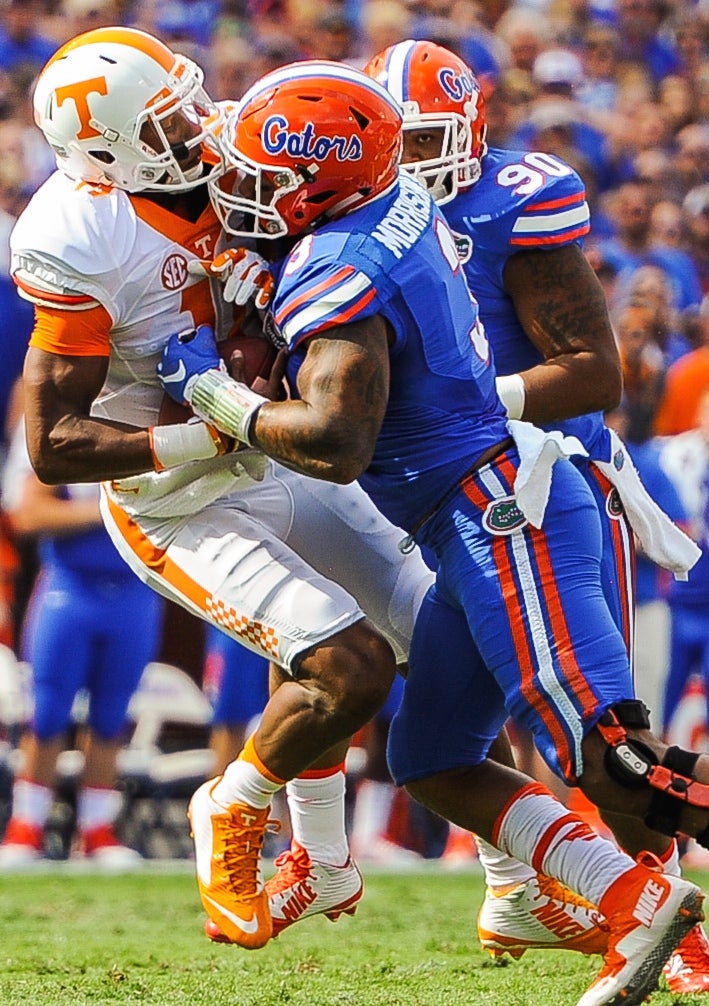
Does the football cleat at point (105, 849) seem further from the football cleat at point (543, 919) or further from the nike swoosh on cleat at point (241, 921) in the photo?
the nike swoosh on cleat at point (241, 921)

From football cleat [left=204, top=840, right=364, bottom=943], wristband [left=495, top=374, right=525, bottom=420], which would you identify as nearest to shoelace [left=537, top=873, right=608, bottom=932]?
football cleat [left=204, top=840, right=364, bottom=943]

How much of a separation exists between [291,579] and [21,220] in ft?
3.29

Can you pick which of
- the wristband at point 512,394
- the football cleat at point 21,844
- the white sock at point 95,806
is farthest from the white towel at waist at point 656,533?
the football cleat at point 21,844

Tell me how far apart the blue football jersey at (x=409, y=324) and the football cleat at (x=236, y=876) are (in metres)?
0.77

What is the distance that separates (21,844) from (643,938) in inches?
155

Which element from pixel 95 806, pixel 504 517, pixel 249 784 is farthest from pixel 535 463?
pixel 95 806

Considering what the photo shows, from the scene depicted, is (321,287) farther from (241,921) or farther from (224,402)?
(241,921)

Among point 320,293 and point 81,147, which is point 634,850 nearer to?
point 320,293

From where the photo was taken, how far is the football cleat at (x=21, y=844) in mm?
6949

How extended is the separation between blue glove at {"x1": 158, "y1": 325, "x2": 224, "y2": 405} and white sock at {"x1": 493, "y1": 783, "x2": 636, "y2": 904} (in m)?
1.18

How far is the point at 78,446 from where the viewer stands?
3.83m

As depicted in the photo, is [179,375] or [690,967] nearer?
[179,375]

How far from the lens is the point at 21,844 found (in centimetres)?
699

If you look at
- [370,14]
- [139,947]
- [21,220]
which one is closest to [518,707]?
[21,220]
